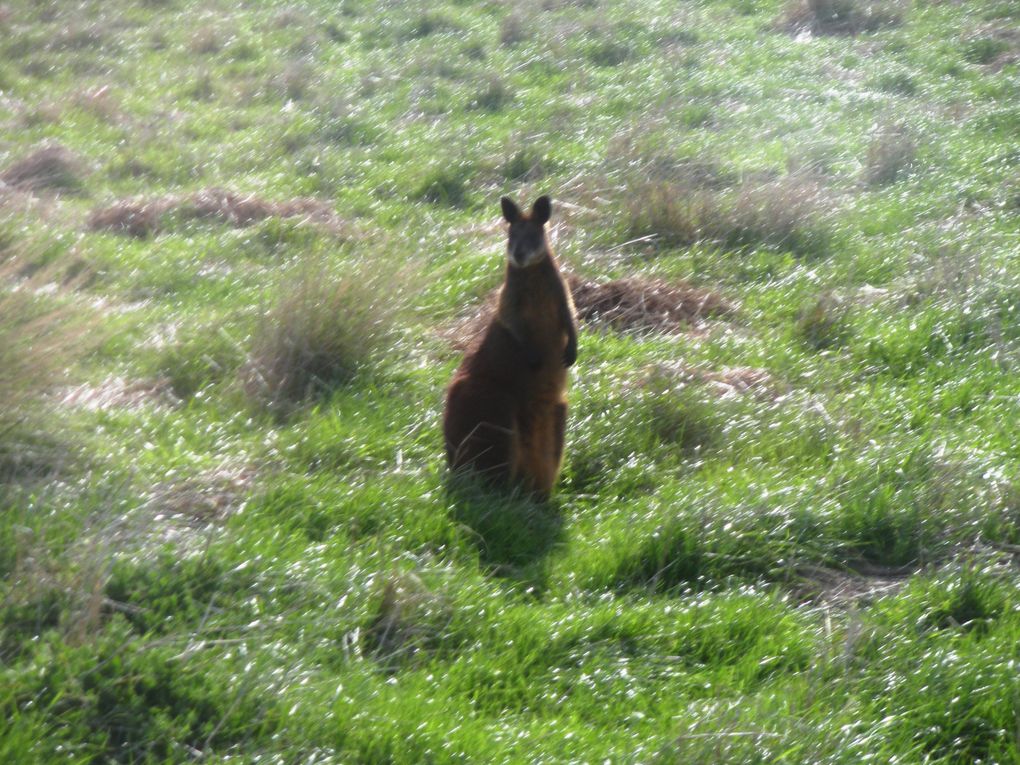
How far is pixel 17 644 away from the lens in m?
3.81

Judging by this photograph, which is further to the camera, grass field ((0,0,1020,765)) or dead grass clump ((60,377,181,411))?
dead grass clump ((60,377,181,411))

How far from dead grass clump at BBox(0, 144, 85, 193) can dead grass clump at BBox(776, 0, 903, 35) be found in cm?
984

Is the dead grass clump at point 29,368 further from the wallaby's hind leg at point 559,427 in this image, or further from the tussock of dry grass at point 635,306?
the tussock of dry grass at point 635,306

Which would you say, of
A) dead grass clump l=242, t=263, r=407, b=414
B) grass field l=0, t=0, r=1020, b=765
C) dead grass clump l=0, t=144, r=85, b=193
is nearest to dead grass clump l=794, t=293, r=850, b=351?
grass field l=0, t=0, r=1020, b=765

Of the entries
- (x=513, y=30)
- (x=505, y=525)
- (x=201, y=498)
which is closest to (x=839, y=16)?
(x=513, y=30)

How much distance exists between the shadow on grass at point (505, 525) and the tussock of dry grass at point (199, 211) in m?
4.78

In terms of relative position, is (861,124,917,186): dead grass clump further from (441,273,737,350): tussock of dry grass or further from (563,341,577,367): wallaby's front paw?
(563,341,577,367): wallaby's front paw

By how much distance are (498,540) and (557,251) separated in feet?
13.0

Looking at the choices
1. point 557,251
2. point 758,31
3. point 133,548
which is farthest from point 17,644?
point 758,31

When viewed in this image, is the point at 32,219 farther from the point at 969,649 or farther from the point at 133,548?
the point at 969,649

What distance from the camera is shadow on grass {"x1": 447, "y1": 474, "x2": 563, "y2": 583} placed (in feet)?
17.2

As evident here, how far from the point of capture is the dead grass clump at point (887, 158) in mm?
10789

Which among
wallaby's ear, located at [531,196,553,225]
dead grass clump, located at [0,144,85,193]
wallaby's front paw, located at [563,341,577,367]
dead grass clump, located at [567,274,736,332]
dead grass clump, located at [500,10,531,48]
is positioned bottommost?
dead grass clump, located at [567,274,736,332]

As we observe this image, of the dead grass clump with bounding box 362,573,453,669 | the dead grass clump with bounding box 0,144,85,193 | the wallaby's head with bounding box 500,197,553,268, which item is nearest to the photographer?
the dead grass clump with bounding box 362,573,453,669
